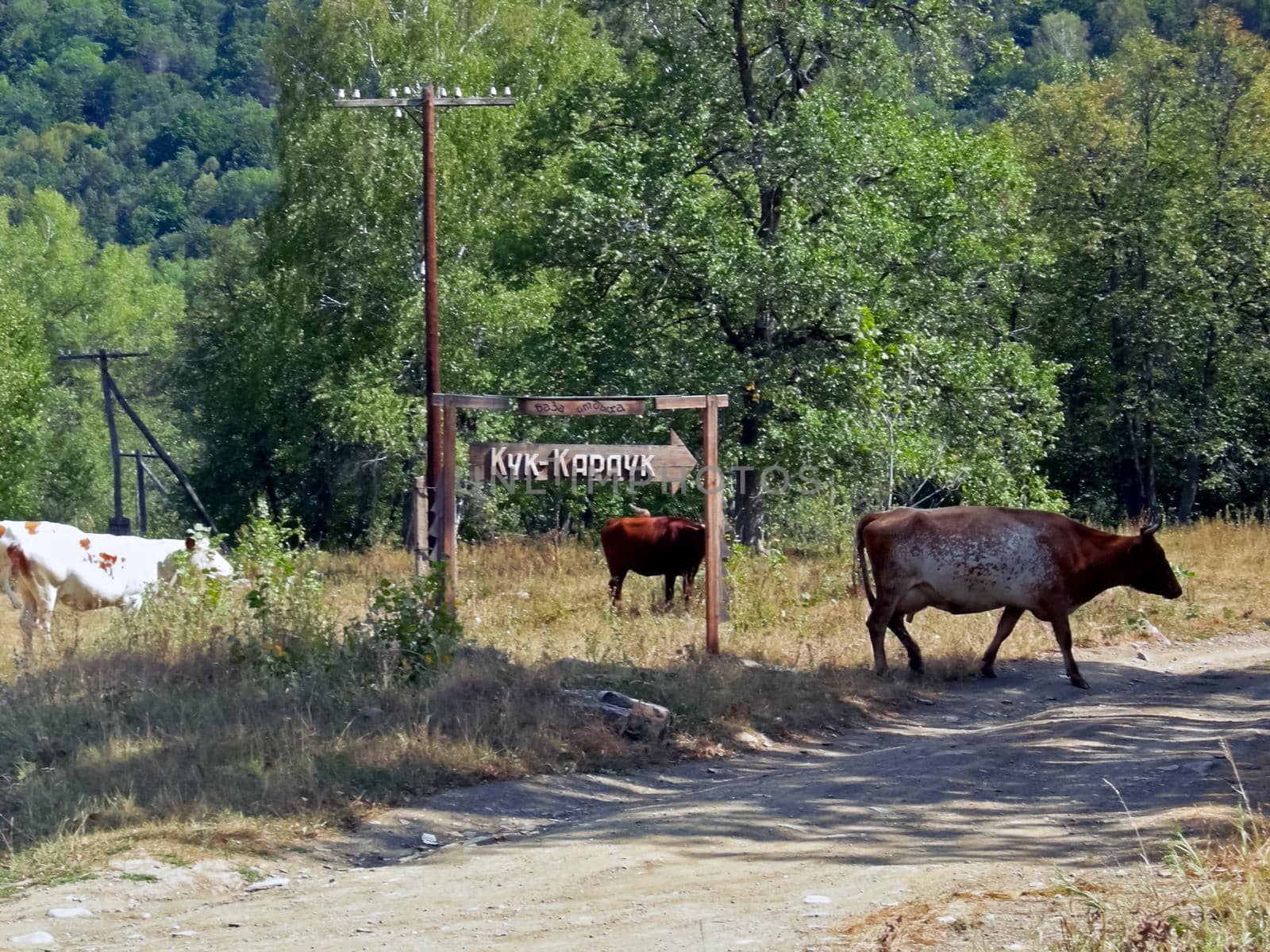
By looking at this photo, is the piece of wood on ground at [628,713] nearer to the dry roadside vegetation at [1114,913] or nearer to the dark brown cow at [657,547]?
the dry roadside vegetation at [1114,913]

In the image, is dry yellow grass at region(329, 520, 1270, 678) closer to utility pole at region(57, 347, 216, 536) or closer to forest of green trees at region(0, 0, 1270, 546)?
forest of green trees at region(0, 0, 1270, 546)

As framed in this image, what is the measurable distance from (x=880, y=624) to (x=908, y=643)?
362 millimetres

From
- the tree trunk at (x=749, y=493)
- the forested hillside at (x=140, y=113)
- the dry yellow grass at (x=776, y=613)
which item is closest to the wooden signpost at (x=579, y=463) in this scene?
the dry yellow grass at (x=776, y=613)

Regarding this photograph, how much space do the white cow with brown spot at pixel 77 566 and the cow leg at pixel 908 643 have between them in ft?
23.7

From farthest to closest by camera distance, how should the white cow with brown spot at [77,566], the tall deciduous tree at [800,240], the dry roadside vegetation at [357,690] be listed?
the tall deciduous tree at [800,240] → the white cow with brown spot at [77,566] → the dry roadside vegetation at [357,690]

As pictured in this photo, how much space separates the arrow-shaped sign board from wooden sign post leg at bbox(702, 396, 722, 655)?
31cm

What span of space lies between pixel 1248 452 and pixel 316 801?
2790cm

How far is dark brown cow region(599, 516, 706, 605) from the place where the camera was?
1794 cm

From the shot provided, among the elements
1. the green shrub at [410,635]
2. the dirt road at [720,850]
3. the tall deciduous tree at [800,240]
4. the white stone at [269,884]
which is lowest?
the white stone at [269,884]

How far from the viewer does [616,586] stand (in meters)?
18.2

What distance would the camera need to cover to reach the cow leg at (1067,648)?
14375 millimetres

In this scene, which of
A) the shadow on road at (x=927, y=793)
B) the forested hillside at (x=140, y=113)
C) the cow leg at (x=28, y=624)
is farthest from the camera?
the forested hillside at (x=140, y=113)

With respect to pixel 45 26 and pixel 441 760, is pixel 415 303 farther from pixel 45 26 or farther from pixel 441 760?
pixel 45 26

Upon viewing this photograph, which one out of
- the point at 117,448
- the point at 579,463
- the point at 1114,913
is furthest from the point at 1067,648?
the point at 117,448
